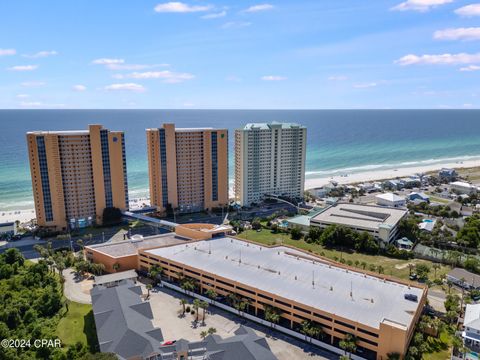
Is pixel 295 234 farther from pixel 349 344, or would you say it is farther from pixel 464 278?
pixel 349 344

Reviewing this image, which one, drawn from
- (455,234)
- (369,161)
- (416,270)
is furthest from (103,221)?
(369,161)

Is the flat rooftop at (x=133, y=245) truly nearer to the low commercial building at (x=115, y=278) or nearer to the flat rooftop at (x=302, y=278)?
the flat rooftop at (x=302, y=278)

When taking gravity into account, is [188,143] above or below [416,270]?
above

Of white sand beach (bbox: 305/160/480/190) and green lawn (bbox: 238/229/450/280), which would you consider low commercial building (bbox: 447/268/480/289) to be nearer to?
green lawn (bbox: 238/229/450/280)

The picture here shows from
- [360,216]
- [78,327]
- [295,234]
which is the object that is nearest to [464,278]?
[360,216]

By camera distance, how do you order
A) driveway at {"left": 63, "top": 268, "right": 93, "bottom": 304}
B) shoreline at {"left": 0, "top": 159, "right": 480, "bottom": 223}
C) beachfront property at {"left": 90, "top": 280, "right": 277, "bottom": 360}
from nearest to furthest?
beachfront property at {"left": 90, "top": 280, "right": 277, "bottom": 360} < driveway at {"left": 63, "top": 268, "right": 93, "bottom": 304} < shoreline at {"left": 0, "top": 159, "right": 480, "bottom": 223}

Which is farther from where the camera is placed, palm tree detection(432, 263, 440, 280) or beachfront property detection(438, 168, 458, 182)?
beachfront property detection(438, 168, 458, 182)

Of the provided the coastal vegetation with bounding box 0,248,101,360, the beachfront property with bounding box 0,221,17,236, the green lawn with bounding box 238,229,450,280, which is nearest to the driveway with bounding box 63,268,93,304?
the coastal vegetation with bounding box 0,248,101,360

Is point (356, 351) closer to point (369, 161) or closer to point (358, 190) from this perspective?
point (358, 190)
